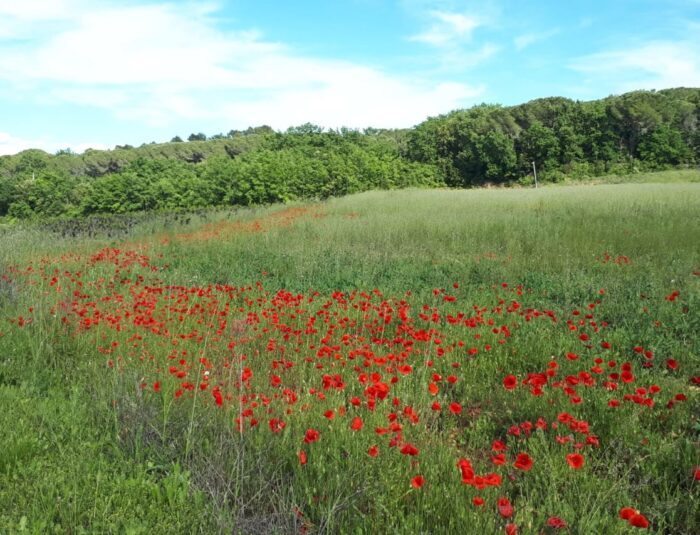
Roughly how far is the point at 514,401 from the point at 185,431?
2137mm

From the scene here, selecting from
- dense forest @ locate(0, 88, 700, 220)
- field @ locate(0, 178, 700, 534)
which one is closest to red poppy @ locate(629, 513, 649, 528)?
field @ locate(0, 178, 700, 534)

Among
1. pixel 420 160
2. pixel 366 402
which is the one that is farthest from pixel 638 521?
pixel 420 160

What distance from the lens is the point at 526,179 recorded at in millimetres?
49094

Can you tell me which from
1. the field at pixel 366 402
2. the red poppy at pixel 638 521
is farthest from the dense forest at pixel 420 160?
the red poppy at pixel 638 521

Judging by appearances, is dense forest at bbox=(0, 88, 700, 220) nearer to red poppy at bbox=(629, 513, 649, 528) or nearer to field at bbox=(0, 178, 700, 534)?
field at bbox=(0, 178, 700, 534)

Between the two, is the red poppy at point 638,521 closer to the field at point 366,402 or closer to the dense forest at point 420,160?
the field at point 366,402

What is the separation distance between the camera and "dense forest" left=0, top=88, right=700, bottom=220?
3562 cm

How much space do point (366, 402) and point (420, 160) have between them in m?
53.6

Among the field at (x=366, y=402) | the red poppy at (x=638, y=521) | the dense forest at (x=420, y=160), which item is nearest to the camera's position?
the red poppy at (x=638, y=521)

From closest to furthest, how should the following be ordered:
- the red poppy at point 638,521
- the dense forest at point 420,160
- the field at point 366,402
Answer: the red poppy at point 638,521, the field at point 366,402, the dense forest at point 420,160

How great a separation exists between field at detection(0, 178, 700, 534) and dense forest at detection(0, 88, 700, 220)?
89.8 ft

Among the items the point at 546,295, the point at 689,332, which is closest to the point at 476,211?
the point at 546,295

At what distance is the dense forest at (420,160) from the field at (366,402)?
89.8ft

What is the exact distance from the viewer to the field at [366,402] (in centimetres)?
230
